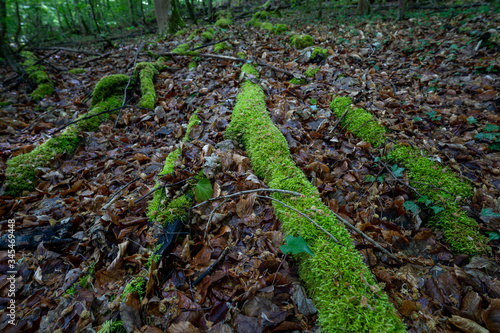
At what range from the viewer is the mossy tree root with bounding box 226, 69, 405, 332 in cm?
137

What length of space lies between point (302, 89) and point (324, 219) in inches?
154

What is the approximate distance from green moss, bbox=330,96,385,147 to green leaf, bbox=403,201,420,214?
110cm

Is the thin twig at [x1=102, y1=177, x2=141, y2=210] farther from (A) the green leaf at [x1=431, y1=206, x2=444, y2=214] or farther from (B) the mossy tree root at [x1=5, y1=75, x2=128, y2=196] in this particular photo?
(A) the green leaf at [x1=431, y1=206, x2=444, y2=214]

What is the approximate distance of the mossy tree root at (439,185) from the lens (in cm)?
220

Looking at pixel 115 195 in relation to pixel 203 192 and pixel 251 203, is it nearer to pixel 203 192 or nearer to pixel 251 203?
pixel 203 192

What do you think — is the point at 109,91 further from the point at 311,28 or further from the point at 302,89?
the point at 311,28

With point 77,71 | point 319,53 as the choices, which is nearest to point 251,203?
point 319,53

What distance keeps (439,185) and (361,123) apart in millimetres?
1451

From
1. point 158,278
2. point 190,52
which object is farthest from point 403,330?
point 190,52

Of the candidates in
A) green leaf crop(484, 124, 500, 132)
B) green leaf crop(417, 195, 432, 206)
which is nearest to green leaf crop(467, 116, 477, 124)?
green leaf crop(484, 124, 500, 132)

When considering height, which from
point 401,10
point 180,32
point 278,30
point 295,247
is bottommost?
point 295,247

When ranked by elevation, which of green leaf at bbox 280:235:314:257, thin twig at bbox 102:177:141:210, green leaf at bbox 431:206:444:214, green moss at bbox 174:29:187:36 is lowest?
green leaf at bbox 431:206:444:214

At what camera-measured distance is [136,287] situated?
1.78 meters

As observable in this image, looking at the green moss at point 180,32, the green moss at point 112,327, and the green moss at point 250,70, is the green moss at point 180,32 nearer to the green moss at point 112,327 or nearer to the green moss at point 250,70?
the green moss at point 250,70
